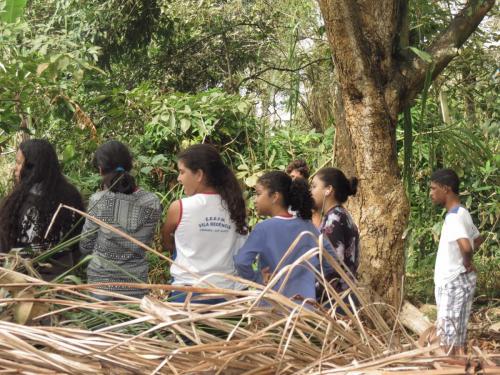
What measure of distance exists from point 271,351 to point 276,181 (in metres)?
2.38

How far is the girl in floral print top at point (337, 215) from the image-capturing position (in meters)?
4.25

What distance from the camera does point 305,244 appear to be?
10.5 ft

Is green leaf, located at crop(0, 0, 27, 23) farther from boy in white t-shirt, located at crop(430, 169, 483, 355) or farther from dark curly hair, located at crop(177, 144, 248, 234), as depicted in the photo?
boy in white t-shirt, located at crop(430, 169, 483, 355)

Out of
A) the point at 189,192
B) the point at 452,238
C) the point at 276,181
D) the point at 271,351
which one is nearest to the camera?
the point at 271,351

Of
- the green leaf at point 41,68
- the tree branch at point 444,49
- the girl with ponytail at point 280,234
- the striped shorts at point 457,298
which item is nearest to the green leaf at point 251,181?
the tree branch at point 444,49

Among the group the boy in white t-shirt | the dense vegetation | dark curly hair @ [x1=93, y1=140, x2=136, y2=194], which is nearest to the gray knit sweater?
dark curly hair @ [x1=93, y1=140, x2=136, y2=194]

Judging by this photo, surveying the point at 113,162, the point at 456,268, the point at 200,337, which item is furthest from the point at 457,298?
the point at 200,337

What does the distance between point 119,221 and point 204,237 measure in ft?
1.15

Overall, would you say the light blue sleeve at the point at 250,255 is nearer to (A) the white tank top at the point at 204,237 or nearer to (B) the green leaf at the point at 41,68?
(A) the white tank top at the point at 204,237

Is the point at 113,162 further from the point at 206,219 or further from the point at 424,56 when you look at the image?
the point at 424,56

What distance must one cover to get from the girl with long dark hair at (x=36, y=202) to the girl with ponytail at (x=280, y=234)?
0.72m

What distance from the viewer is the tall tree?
612 cm

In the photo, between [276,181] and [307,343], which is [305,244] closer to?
[276,181]

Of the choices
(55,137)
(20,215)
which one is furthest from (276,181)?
(55,137)
